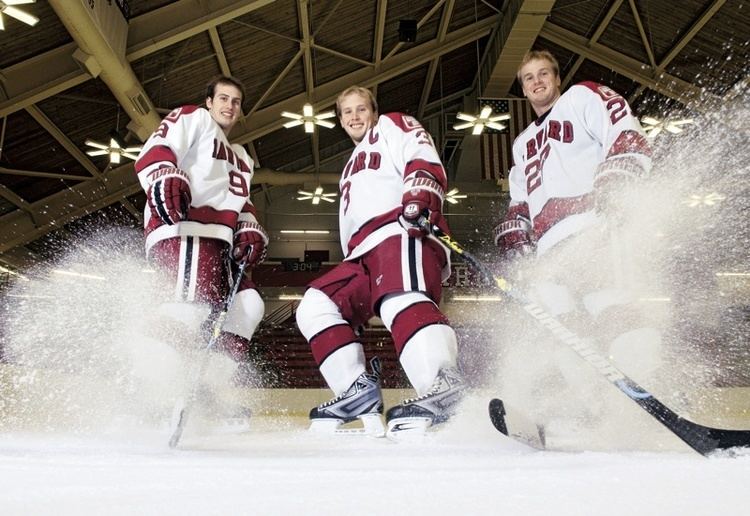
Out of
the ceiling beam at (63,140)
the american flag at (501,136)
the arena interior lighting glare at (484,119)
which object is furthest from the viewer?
the american flag at (501,136)

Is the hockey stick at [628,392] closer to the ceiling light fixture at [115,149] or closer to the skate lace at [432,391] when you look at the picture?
the skate lace at [432,391]

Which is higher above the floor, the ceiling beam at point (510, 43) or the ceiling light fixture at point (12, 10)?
the ceiling beam at point (510, 43)

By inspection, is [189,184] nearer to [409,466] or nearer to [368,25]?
[409,466]

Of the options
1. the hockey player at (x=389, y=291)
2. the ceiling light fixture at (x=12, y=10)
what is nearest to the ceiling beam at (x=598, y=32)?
the ceiling light fixture at (x=12, y=10)

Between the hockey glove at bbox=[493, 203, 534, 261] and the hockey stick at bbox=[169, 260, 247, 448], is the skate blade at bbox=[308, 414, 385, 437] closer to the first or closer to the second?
the hockey stick at bbox=[169, 260, 247, 448]

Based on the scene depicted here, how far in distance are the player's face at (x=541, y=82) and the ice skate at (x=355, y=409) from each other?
1.25m

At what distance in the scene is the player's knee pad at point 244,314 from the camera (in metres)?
2.07

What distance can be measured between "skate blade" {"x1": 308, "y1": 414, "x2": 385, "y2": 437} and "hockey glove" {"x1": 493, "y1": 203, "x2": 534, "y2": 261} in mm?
859

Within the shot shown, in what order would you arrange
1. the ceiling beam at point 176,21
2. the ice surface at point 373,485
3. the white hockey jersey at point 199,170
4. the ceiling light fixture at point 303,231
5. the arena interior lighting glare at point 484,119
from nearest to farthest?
the ice surface at point 373,485 < the white hockey jersey at point 199,170 < the ceiling beam at point 176,21 < the arena interior lighting glare at point 484,119 < the ceiling light fixture at point 303,231

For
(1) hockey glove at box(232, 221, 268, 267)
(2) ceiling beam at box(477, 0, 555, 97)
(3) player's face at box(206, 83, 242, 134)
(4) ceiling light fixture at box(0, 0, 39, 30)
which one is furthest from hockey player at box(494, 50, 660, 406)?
(2) ceiling beam at box(477, 0, 555, 97)

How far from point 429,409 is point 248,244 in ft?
3.50

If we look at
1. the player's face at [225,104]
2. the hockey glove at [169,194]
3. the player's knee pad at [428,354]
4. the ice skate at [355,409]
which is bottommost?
the ice skate at [355,409]

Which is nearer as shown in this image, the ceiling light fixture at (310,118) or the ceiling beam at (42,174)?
the ceiling light fixture at (310,118)

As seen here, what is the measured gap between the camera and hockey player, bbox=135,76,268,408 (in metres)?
1.92
